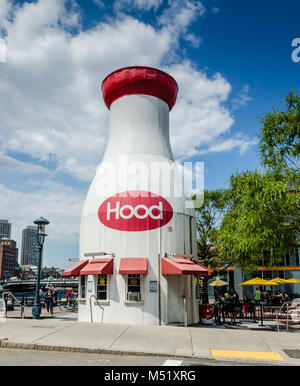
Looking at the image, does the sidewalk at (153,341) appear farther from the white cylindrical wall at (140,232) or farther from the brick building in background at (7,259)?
the brick building in background at (7,259)

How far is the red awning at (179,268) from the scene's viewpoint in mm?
14842

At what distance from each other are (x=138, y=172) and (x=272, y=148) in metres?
6.15

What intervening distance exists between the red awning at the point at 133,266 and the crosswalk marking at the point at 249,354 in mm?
6471

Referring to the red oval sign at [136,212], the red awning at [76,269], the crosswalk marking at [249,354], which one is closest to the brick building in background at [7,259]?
the red awning at [76,269]

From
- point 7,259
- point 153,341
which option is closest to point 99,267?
point 153,341

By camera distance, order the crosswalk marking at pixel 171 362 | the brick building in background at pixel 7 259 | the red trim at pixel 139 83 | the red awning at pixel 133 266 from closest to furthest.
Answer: the crosswalk marking at pixel 171 362, the red awning at pixel 133 266, the red trim at pixel 139 83, the brick building in background at pixel 7 259

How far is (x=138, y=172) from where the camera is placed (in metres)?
16.8

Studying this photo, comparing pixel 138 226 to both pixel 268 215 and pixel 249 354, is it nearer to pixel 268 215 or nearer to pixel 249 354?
pixel 268 215

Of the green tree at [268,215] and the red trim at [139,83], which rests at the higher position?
the red trim at [139,83]

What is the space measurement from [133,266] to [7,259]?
7268 inches

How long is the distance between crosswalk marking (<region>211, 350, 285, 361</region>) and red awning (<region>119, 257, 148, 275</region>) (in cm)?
647

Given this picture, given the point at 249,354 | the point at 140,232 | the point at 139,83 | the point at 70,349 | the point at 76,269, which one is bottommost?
the point at 249,354

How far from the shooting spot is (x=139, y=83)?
60.4ft
